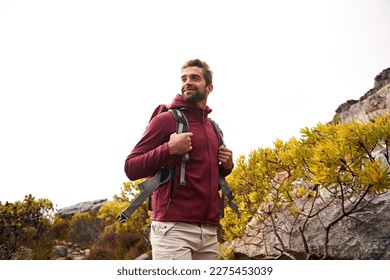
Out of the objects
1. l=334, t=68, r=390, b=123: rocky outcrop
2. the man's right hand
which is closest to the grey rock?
the man's right hand

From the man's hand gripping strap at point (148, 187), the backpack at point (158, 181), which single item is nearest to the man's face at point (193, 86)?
the backpack at point (158, 181)

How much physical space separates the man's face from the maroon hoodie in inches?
2.6

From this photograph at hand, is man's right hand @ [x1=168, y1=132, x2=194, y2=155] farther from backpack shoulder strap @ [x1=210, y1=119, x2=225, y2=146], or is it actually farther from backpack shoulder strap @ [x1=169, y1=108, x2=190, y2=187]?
backpack shoulder strap @ [x1=210, y1=119, x2=225, y2=146]

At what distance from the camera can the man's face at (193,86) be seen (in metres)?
2.11

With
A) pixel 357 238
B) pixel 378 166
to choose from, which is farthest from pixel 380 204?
pixel 378 166

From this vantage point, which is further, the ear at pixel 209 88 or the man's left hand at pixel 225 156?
the ear at pixel 209 88

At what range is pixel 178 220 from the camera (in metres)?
1.80

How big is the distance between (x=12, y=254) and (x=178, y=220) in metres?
6.77

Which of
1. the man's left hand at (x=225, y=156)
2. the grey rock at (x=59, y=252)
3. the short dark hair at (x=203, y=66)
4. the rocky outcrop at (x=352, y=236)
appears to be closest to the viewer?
the man's left hand at (x=225, y=156)

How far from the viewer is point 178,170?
6.22ft

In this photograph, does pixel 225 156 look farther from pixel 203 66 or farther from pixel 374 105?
pixel 374 105

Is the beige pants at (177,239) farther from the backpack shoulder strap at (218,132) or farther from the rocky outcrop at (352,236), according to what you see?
the rocky outcrop at (352,236)

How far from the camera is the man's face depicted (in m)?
2.11
